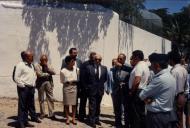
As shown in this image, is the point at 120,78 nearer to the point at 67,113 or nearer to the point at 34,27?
the point at 67,113

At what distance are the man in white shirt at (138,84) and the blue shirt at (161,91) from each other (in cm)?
294

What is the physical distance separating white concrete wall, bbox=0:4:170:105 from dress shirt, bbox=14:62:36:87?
12.8ft

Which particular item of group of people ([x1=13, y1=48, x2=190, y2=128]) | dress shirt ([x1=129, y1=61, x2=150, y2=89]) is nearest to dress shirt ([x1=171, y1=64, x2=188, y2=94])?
group of people ([x1=13, y1=48, x2=190, y2=128])

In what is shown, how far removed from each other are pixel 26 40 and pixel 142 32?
427 cm

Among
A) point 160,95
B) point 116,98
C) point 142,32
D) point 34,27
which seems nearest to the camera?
point 160,95

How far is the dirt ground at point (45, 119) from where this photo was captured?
38.9 feet

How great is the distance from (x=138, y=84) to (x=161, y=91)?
3.07 meters

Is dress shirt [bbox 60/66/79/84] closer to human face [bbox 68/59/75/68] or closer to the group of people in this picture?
the group of people

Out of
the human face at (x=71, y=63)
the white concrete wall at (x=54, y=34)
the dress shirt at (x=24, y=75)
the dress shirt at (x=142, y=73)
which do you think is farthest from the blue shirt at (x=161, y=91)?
the white concrete wall at (x=54, y=34)

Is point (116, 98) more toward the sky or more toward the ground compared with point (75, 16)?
more toward the ground

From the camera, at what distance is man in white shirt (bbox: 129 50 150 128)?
1056 centimetres

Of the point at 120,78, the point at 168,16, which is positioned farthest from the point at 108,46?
the point at 168,16

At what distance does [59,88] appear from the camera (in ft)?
50.5

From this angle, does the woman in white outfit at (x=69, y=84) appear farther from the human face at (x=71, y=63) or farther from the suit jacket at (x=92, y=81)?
the suit jacket at (x=92, y=81)
